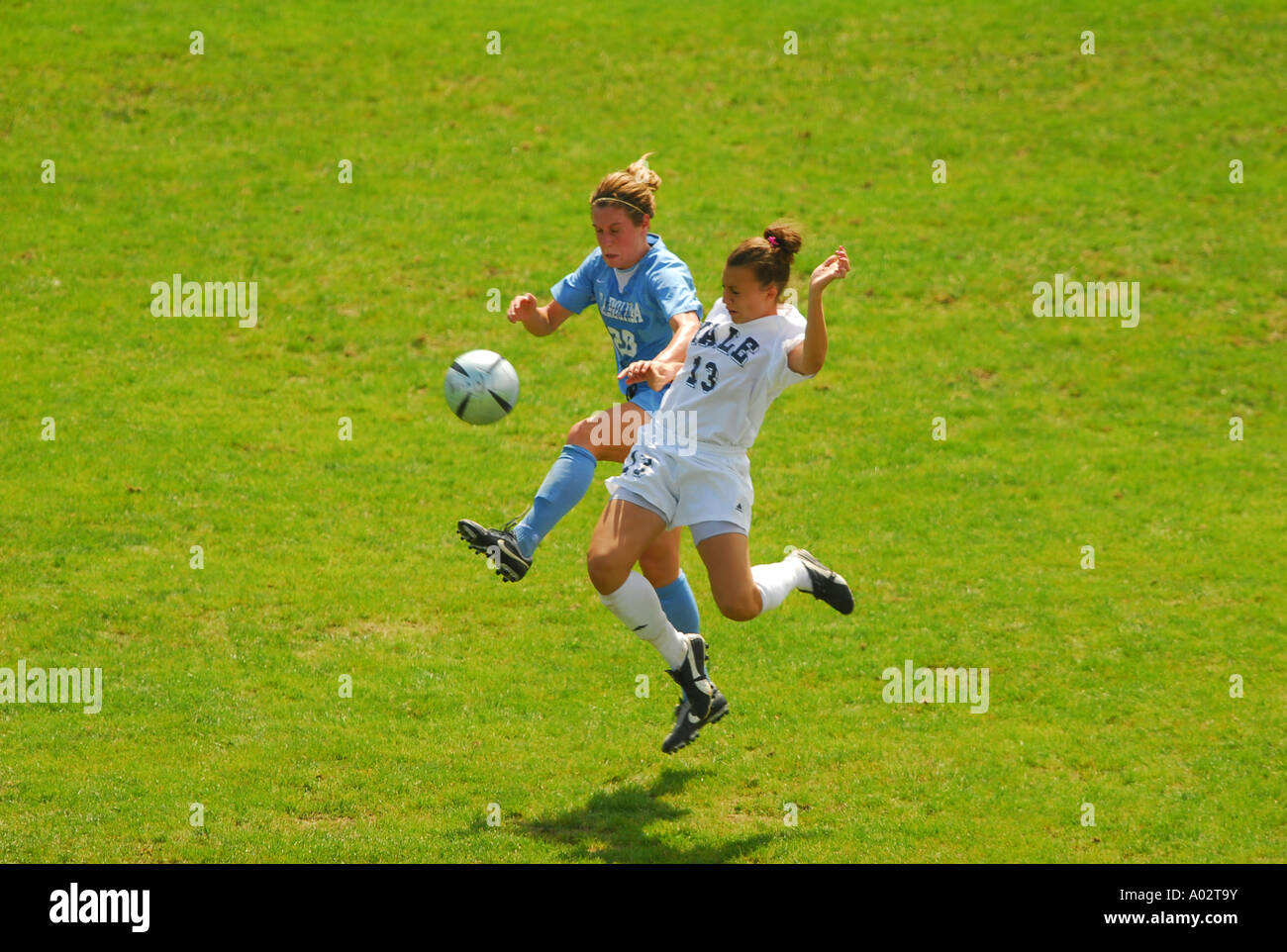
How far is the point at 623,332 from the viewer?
24.6 feet

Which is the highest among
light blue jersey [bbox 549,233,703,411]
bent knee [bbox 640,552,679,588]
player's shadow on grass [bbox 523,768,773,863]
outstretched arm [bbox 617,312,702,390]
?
light blue jersey [bbox 549,233,703,411]

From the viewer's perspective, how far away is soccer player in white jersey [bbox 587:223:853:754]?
21.7 feet

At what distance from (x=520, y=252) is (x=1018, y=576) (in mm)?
8190

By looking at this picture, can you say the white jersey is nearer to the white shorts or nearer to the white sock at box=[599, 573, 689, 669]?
the white shorts

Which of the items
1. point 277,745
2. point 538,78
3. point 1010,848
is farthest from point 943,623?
point 538,78

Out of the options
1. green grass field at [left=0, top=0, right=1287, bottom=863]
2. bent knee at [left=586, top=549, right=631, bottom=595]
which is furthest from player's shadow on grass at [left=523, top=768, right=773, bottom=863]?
bent knee at [left=586, top=549, right=631, bottom=595]

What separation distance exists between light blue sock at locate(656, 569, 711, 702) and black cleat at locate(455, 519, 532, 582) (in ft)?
3.36

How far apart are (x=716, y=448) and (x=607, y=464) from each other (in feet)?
19.6

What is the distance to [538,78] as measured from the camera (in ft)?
66.0

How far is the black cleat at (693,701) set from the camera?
7082mm

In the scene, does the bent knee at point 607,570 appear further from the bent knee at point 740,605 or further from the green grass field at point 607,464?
the green grass field at point 607,464

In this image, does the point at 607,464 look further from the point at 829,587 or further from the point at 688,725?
the point at 688,725

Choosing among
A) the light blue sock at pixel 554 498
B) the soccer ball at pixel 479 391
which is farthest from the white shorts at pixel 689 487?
the soccer ball at pixel 479 391

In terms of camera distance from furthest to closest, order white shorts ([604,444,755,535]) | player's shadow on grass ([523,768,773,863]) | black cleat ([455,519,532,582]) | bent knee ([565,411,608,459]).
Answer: bent knee ([565,411,608,459])
black cleat ([455,519,532,582])
white shorts ([604,444,755,535])
player's shadow on grass ([523,768,773,863])
